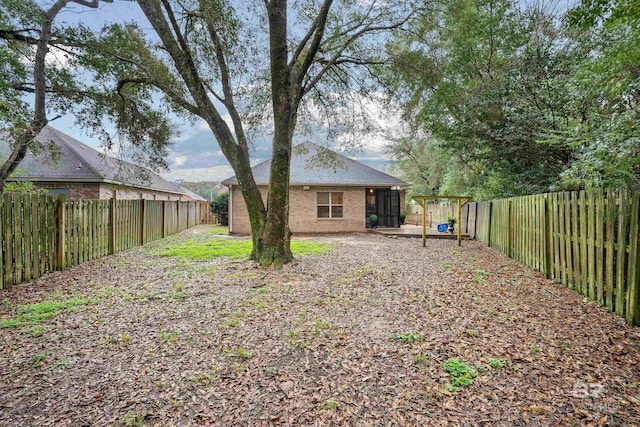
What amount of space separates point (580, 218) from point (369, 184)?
11.6m

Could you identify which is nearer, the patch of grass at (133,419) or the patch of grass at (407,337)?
the patch of grass at (133,419)

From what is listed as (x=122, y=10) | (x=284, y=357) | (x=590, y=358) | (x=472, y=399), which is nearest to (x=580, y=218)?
(x=590, y=358)

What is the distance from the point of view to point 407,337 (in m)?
3.58

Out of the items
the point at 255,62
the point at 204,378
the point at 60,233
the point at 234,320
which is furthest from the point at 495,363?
the point at 255,62

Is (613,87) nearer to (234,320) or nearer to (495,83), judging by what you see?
(495,83)

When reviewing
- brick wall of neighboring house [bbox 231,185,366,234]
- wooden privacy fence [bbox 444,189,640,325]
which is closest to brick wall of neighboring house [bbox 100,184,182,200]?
brick wall of neighboring house [bbox 231,185,366,234]

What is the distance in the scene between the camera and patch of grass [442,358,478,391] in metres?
2.69

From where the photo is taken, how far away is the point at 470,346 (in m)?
3.34

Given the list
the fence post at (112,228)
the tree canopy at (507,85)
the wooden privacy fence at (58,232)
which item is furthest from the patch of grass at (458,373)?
the fence post at (112,228)

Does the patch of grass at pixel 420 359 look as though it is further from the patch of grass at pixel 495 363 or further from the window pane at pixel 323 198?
the window pane at pixel 323 198

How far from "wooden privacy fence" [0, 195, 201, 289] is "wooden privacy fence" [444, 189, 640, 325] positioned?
8.78 metres

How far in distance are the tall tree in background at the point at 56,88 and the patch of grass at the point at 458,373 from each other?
8.42m

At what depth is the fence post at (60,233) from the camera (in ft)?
21.5

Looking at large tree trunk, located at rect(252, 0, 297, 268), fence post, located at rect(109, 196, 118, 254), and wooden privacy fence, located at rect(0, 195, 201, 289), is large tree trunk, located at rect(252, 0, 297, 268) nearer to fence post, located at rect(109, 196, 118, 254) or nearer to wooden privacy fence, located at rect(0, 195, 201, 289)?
wooden privacy fence, located at rect(0, 195, 201, 289)
